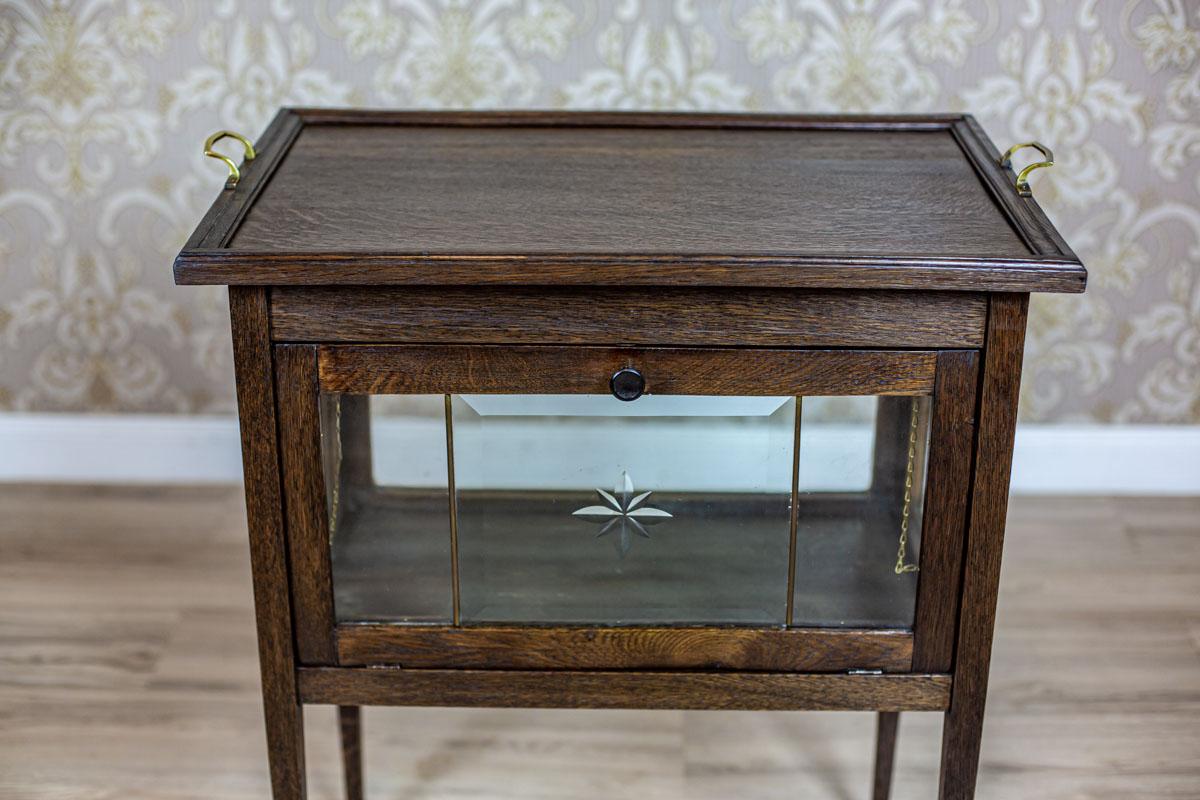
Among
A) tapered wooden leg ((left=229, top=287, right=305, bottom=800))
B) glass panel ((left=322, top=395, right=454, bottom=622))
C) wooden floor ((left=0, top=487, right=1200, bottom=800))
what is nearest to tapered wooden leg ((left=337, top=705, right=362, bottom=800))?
wooden floor ((left=0, top=487, right=1200, bottom=800))

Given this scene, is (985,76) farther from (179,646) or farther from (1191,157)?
(179,646)

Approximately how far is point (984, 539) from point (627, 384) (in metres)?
0.32

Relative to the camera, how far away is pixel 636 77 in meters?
1.95

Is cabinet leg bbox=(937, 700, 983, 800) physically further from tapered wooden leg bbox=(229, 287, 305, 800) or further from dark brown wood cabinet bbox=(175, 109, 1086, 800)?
tapered wooden leg bbox=(229, 287, 305, 800)

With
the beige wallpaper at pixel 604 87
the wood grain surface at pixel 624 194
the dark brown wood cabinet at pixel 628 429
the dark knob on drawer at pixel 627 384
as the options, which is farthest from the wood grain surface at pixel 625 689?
the beige wallpaper at pixel 604 87

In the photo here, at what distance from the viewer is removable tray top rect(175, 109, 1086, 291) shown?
41.1 inches

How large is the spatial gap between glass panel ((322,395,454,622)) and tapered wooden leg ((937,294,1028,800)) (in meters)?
0.44

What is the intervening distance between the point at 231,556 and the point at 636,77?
914 millimetres

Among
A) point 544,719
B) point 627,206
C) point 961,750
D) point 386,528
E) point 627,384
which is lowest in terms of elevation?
point 544,719

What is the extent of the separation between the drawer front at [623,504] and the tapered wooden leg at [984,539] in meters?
0.02

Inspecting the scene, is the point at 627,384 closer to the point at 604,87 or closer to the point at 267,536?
the point at 267,536

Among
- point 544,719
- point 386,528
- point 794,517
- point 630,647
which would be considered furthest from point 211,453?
point 794,517

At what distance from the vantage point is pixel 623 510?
1.15m

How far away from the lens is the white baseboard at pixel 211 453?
2152 millimetres
